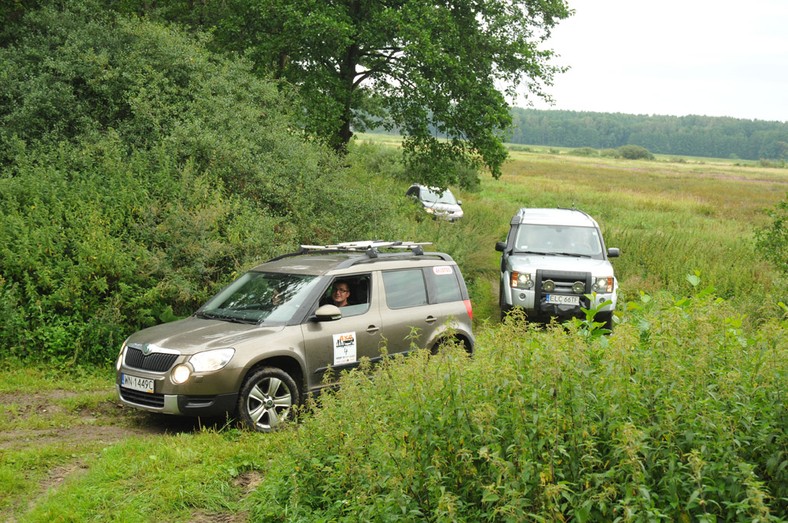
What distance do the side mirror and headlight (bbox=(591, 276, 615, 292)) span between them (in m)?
6.95

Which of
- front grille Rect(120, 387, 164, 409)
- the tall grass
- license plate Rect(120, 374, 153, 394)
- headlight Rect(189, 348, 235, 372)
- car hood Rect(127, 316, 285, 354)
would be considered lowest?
the tall grass

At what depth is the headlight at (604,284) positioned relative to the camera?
45.8 ft

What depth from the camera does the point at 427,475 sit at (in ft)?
15.4

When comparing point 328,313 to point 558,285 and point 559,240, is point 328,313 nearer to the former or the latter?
point 558,285

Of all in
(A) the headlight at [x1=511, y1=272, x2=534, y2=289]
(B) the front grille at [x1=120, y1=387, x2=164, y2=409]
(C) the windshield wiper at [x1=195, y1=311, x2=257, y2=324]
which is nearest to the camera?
(B) the front grille at [x1=120, y1=387, x2=164, y2=409]

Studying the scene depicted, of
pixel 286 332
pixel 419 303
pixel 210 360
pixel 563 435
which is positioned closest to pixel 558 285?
pixel 419 303

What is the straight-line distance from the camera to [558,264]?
14445 mm

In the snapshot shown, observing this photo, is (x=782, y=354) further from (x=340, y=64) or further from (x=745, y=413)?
(x=340, y=64)

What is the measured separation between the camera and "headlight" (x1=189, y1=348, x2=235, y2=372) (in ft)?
24.8

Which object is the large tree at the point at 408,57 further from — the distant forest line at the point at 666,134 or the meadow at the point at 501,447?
the distant forest line at the point at 666,134

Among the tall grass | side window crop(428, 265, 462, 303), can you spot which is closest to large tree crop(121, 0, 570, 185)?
the tall grass

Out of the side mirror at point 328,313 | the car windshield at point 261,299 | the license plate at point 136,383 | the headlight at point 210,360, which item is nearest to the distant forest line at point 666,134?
the car windshield at point 261,299

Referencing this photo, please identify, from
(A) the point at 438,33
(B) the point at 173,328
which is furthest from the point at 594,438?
(A) the point at 438,33

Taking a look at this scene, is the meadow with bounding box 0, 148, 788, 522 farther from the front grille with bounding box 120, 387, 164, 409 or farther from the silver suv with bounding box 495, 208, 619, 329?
the silver suv with bounding box 495, 208, 619, 329
